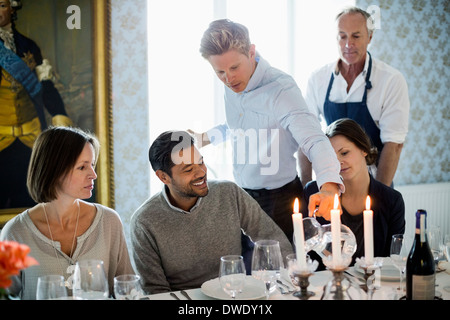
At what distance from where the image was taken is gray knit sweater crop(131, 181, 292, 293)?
6.98ft

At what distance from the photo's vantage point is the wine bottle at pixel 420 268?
4.83 ft

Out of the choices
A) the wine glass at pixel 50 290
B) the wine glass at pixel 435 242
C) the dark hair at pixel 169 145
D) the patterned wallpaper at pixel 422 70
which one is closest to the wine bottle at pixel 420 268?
the wine glass at pixel 435 242

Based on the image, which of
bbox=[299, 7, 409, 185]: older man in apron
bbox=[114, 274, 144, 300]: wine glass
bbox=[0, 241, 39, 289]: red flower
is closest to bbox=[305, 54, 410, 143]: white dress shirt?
bbox=[299, 7, 409, 185]: older man in apron

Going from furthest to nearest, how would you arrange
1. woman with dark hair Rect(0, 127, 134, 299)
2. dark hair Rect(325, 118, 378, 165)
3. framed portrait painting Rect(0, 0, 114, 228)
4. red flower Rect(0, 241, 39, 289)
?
1. framed portrait painting Rect(0, 0, 114, 228)
2. dark hair Rect(325, 118, 378, 165)
3. woman with dark hair Rect(0, 127, 134, 299)
4. red flower Rect(0, 241, 39, 289)

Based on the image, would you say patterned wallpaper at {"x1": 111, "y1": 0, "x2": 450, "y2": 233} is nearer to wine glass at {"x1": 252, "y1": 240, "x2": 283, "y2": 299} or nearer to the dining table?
the dining table

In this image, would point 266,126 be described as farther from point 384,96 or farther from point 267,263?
point 267,263

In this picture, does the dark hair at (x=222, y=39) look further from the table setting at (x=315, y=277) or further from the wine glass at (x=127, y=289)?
the wine glass at (x=127, y=289)

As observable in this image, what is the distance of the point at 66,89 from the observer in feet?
11.1

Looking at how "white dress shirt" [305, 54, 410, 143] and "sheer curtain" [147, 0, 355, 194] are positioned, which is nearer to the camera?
"white dress shirt" [305, 54, 410, 143]

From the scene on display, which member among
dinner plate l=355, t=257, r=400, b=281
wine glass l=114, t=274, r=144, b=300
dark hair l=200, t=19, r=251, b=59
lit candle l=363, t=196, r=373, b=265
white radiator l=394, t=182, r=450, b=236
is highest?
dark hair l=200, t=19, r=251, b=59

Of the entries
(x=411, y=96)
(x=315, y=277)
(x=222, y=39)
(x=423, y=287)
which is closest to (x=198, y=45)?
(x=222, y=39)

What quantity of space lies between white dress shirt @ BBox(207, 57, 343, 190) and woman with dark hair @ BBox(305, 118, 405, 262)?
8.0 inches
